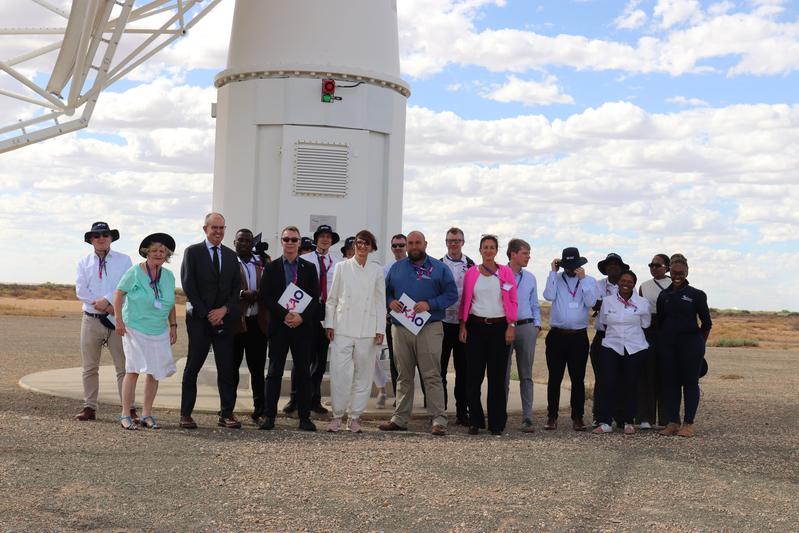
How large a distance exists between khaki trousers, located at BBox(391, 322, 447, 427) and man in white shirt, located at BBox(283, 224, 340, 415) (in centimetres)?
86

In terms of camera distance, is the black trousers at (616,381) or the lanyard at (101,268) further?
the black trousers at (616,381)

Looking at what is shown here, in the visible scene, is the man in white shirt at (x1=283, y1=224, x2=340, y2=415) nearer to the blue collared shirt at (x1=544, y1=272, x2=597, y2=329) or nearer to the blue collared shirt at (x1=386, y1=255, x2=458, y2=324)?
the blue collared shirt at (x1=386, y1=255, x2=458, y2=324)

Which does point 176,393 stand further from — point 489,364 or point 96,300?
point 489,364

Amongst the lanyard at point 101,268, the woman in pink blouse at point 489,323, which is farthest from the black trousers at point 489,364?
the lanyard at point 101,268

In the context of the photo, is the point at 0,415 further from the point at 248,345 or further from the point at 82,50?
the point at 82,50

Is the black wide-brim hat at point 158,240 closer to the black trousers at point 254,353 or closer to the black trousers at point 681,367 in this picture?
the black trousers at point 254,353

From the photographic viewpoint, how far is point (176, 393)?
12.3 m

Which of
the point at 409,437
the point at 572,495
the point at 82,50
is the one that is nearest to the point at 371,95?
the point at 82,50

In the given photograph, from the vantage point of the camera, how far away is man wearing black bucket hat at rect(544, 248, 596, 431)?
10.4 m

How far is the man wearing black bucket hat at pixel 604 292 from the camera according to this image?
422 inches

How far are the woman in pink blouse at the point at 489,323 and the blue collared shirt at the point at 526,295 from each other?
387 millimetres

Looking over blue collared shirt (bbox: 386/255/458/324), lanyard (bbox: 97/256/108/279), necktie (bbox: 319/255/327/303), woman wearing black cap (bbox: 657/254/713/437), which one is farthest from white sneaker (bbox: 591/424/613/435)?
lanyard (bbox: 97/256/108/279)

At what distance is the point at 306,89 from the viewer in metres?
12.8

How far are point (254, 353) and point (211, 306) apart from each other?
1030mm
